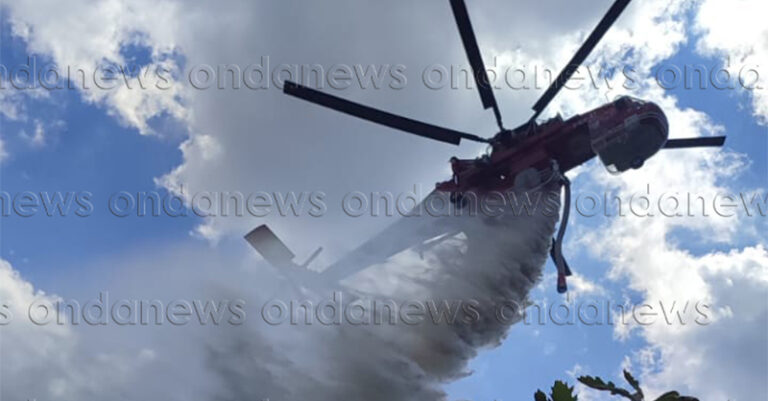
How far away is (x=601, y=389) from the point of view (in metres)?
7.53

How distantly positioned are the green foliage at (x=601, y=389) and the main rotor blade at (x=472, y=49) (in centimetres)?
1051

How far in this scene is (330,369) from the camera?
15391mm

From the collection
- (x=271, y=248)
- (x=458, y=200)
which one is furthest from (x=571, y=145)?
(x=271, y=248)

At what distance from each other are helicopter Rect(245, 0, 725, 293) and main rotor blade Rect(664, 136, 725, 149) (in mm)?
31

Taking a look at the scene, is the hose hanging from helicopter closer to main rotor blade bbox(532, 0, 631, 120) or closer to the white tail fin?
main rotor blade bbox(532, 0, 631, 120)

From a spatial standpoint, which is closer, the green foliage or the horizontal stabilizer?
the green foliage

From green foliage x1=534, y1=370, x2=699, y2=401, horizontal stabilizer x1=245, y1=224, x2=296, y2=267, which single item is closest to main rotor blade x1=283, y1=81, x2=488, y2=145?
horizontal stabilizer x1=245, y1=224, x2=296, y2=267

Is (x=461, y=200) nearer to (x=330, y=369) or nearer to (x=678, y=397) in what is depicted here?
(x=330, y=369)

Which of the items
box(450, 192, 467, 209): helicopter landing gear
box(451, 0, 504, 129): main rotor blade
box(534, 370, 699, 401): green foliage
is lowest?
box(534, 370, 699, 401): green foliage

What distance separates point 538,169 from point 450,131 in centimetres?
268

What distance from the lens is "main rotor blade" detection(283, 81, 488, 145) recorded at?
18.0 m

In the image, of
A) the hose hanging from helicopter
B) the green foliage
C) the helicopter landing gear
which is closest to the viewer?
the green foliage

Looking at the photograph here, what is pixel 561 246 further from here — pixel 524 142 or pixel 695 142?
pixel 695 142

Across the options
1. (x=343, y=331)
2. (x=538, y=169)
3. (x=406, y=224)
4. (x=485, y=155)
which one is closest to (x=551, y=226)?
(x=538, y=169)
